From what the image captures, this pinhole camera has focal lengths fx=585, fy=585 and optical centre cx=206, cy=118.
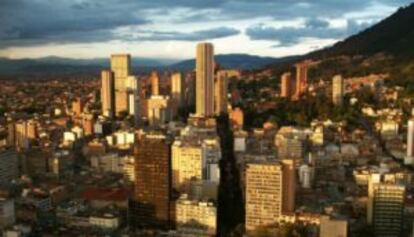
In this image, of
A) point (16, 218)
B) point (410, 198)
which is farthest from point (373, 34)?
point (16, 218)

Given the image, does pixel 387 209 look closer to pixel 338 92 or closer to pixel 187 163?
pixel 187 163

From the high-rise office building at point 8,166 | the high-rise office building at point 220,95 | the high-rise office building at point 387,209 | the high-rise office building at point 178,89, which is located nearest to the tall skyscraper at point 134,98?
the high-rise office building at point 178,89

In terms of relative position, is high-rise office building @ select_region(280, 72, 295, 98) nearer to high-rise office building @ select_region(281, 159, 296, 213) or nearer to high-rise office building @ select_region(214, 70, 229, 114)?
high-rise office building @ select_region(214, 70, 229, 114)

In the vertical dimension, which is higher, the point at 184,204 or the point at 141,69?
the point at 141,69

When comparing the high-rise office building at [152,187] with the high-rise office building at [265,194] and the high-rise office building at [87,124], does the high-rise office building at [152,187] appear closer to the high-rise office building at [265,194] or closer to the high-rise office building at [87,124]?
the high-rise office building at [265,194]

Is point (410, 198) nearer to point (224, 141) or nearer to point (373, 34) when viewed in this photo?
point (224, 141)

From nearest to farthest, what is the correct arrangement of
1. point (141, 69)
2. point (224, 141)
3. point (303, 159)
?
point (303, 159)
point (224, 141)
point (141, 69)

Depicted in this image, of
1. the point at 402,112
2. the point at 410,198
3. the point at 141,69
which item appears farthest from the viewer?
the point at 141,69

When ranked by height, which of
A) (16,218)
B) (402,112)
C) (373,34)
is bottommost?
(16,218)
